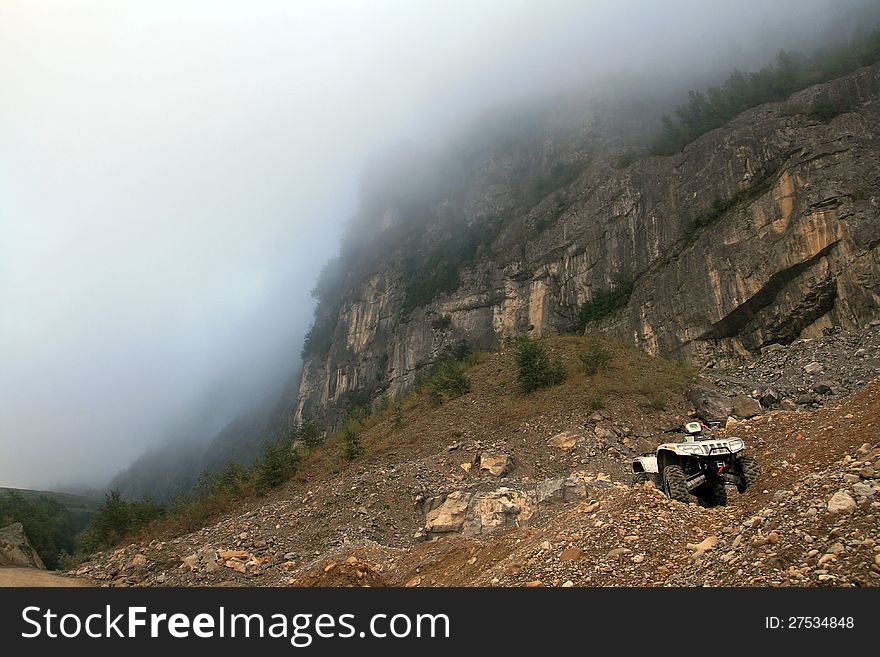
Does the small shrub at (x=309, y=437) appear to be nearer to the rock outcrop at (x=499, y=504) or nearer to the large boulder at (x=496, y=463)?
the large boulder at (x=496, y=463)

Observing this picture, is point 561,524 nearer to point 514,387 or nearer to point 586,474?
point 586,474

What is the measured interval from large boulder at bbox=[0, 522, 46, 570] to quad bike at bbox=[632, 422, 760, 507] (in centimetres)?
1747

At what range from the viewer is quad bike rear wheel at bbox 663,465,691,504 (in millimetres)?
9055

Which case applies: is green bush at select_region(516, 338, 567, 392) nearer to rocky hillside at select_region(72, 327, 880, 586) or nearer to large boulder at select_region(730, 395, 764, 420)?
rocky hillside at select_region(72, 327, 880, 586)

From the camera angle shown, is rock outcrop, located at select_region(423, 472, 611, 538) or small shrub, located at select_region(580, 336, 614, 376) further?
small shrub, located at select_region(580, 336, 614, 376)

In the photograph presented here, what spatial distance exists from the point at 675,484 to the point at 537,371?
35.0 feet

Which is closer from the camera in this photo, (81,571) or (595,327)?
(81,571)

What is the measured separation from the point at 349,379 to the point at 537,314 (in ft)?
79.3

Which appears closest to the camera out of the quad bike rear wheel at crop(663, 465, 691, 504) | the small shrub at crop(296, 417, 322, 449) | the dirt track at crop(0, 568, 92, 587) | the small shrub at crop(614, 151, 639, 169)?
the quad bike rear wheel at crop(663, 465, 691, 504)

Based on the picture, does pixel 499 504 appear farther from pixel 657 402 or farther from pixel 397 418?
pixel 397 418

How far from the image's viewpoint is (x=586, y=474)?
13.7m

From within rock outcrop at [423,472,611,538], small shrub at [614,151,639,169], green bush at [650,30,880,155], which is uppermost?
green bush at [650,30,880,155]

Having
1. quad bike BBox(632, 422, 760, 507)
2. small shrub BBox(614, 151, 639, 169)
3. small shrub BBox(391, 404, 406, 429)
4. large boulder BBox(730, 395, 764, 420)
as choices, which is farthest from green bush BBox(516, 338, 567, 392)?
small shrub BBox(614, 151, 639, 169)
